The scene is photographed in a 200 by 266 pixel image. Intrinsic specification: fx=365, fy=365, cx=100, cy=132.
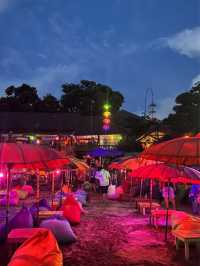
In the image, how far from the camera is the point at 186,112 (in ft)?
89.8

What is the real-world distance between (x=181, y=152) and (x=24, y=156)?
10.3ft

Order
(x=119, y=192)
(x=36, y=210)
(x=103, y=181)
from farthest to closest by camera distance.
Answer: (x=103, y=181) → (x=119, y=192) → (x=36, y=210)

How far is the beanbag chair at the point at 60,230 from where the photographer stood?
9.06 m

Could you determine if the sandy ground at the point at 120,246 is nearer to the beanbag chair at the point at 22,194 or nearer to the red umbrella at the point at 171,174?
the red umbrella at the point at 171,174

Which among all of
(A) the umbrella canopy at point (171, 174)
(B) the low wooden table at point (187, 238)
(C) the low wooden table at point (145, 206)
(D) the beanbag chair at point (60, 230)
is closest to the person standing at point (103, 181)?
(C) the low wooden table at point (145, 206)

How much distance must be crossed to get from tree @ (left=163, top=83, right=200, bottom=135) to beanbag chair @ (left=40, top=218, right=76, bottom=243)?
18.3 metres

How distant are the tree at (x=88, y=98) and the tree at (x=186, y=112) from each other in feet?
50.6

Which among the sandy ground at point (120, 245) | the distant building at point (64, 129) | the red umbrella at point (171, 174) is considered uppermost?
the distant building at point (64, 129)

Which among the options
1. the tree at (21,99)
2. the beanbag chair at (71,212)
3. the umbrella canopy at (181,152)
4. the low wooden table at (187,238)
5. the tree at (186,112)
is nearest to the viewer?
the umbrella canopy at (181,152)

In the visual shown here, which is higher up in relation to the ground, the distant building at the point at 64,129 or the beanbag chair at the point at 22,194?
the distant building at the point at 64,129

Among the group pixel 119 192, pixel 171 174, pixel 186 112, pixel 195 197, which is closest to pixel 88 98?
pixel 186 112

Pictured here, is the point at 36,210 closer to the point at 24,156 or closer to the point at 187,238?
the point at 24,156

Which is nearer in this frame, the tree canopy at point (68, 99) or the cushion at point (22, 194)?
the cushion at point (22, 194)

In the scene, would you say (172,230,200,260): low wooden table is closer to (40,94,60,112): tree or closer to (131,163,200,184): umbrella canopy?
(131,163,200,184): umbrella canopy
